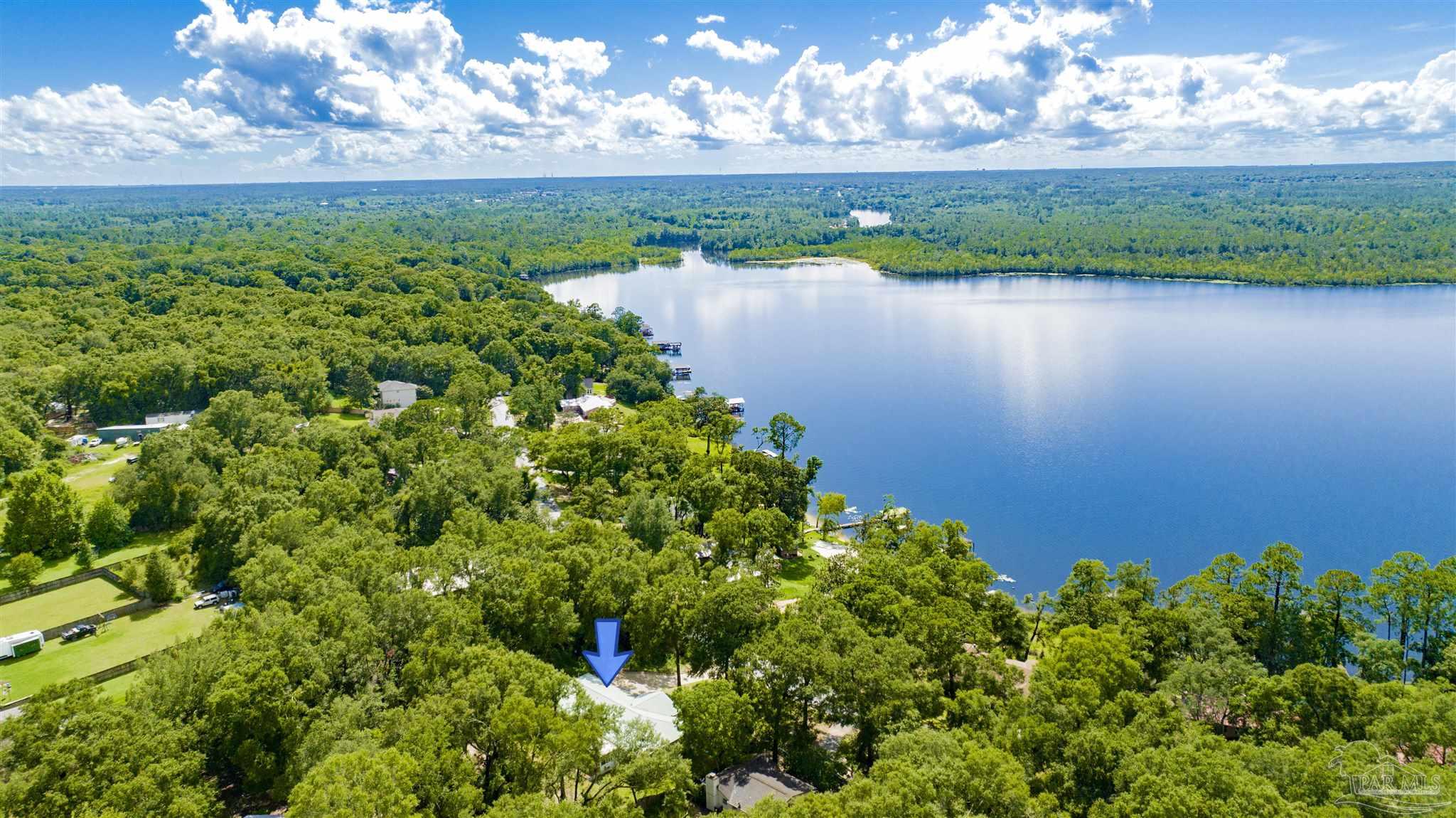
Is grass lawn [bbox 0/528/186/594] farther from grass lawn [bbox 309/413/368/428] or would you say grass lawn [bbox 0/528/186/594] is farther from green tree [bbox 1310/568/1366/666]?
green tree [bbox 1310/568/1366/666]

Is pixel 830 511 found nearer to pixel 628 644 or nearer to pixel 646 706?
pixel 628 644

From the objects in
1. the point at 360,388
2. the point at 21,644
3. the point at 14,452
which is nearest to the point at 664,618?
the point at 21,644

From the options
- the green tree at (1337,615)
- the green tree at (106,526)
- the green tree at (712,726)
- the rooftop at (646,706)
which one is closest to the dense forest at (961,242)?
the green tree at (106,526)

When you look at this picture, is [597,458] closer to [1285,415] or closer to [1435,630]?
[1435,630]

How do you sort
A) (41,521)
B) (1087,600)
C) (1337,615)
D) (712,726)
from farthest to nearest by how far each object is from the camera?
(41,521)
(1087,600)
(1337,615)
(712,726)

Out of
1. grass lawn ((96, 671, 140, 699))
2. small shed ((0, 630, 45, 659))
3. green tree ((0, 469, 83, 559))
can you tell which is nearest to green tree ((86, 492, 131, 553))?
green tree ((0, 469, 83, 559))

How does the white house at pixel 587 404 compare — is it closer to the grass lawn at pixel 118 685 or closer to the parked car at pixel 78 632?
the parked car at pixel 78 632
